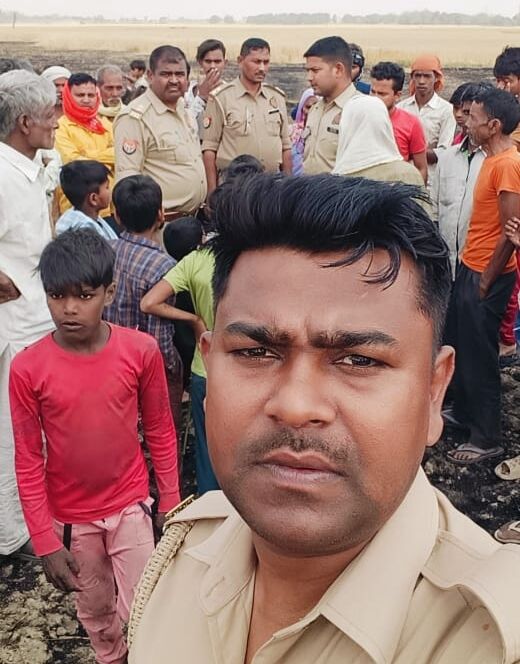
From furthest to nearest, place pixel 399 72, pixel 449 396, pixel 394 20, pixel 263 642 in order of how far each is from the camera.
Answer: pixel 394 20
pixel 399 72
pixel 449 396
pixel 263 642

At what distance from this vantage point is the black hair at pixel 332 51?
14.8ft

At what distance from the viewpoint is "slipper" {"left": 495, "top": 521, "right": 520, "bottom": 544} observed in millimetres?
3066

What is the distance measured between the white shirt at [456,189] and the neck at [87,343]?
254 centimetres

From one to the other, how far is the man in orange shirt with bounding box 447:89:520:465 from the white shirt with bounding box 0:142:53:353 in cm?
220

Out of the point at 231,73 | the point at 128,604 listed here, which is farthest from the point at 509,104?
the point at 231,73

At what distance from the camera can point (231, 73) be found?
22.8 metres

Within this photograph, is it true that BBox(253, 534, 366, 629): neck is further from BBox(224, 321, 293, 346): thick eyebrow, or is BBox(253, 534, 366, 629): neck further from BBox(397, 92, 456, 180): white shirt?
BBox(397, 92, 456, 180): white shirt

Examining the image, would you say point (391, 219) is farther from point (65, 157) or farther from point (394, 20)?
point (394, 20)

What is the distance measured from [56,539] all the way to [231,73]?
2244 cm

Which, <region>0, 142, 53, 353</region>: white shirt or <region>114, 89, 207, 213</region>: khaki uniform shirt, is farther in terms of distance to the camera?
<region>114, 89, 207, 213</region>: khaki uniform shirt

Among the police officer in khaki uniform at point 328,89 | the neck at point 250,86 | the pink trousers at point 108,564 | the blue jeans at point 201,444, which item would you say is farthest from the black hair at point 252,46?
the pink trousers at point 108,564

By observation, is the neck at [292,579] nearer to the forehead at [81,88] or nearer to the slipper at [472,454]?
the slipper at [472,454]

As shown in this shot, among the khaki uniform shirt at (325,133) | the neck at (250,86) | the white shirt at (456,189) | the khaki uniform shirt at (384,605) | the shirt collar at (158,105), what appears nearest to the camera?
the khaki uniform shirt at (384,605)

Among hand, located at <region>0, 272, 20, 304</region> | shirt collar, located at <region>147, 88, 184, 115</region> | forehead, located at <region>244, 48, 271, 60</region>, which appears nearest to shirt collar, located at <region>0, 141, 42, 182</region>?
hand, located at <region>0, 272, 20, 304</region>
